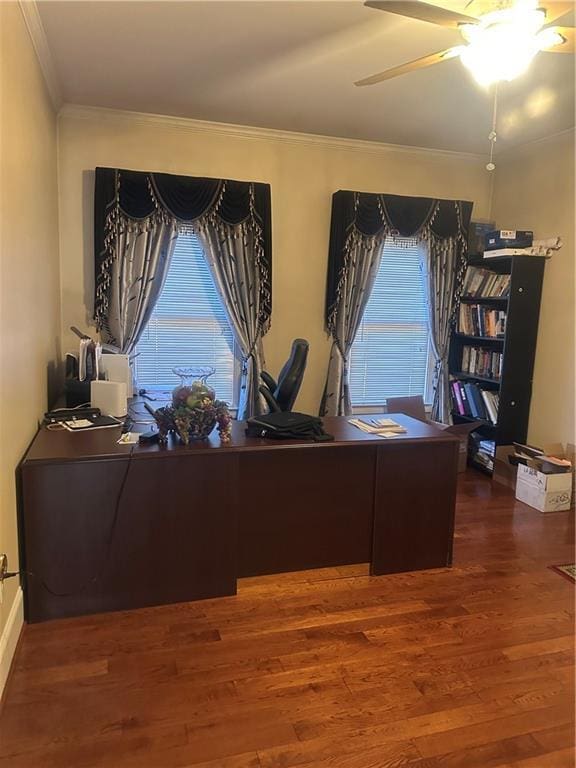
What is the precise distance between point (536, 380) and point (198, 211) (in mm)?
2975

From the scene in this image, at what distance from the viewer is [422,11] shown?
1.80m

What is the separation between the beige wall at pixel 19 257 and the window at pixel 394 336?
2.65m

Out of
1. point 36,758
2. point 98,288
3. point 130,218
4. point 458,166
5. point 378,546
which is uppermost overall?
point 458,166

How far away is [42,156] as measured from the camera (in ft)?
10.1

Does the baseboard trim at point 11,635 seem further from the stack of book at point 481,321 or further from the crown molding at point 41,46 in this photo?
the stack of book at point 481,321

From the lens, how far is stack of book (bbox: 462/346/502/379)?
4.43 meters

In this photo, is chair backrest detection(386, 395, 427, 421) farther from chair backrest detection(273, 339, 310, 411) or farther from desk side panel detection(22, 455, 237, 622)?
desk side panel detection(22, 455, 237, 622)

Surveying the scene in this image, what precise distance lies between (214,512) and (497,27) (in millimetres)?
2223

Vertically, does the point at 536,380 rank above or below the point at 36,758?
above

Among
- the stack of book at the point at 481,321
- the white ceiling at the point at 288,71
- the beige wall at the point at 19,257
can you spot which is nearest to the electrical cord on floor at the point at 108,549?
the beige wall at the point at 19,257

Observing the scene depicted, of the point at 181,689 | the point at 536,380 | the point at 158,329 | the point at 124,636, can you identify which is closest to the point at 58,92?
the point at 158,329

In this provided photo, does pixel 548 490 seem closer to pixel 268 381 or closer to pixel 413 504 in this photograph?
pixel 413 504

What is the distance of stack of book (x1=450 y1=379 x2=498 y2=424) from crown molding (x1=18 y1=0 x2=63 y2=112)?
3788 millimetres

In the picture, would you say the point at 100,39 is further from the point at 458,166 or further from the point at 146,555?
the point at 458,166
